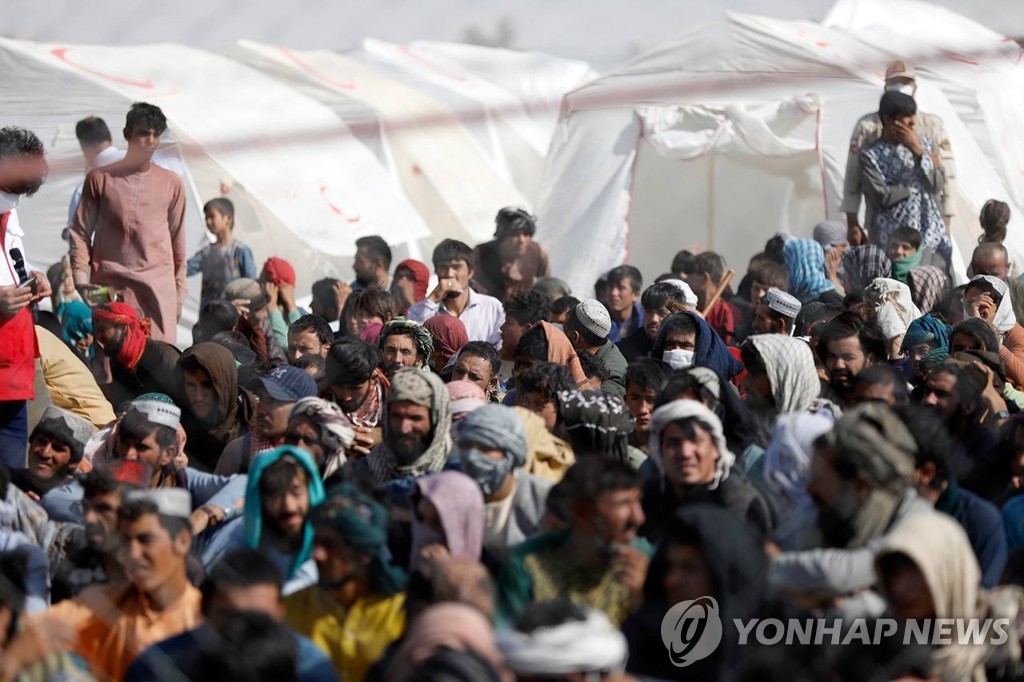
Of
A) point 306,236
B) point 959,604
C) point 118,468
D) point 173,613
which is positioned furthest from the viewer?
point 306,236

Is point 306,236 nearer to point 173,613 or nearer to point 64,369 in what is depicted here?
point 64,369

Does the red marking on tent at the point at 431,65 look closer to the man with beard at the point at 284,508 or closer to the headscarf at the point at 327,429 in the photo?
the headscarf at the point at 327,429

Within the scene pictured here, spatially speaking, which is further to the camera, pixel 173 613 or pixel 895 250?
pixel 895 250

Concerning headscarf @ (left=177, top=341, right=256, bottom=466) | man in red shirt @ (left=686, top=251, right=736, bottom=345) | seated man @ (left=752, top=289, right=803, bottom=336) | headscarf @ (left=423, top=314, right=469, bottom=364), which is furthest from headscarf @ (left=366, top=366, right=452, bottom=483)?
man in red shirt @ (left=686, top=251, right=736, bottom=345)

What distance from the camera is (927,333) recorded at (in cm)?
569

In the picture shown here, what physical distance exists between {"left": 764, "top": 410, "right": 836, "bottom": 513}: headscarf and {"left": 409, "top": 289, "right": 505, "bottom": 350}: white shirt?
301 cm

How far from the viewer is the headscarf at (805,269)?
7684 millimetres

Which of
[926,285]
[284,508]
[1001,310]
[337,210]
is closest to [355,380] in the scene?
[284,508]

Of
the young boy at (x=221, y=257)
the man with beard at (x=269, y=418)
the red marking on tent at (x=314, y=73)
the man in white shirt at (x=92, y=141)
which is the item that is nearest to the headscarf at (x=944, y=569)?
the man with beard at (x=269, y=418)

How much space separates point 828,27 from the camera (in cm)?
1140

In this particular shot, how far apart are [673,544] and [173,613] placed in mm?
1079

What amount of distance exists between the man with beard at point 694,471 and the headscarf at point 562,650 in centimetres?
90

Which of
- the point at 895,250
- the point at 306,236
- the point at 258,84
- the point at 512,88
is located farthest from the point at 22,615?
the point at 512,88

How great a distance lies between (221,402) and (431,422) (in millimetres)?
1173
